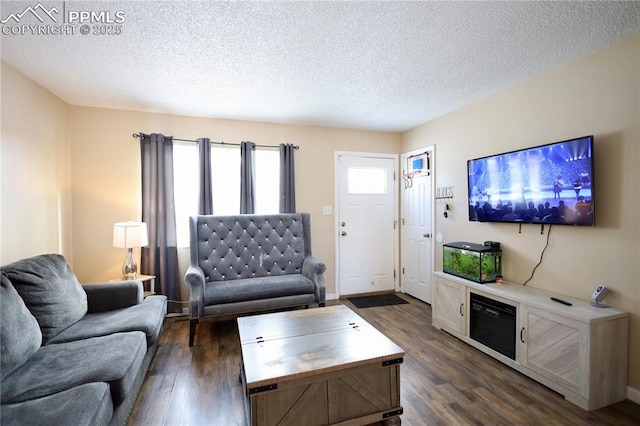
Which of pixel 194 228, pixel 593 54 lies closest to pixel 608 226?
pixel 593 54

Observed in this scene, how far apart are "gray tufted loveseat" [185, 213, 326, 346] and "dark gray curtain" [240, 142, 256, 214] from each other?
0.82 feet

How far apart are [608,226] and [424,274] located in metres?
2.12

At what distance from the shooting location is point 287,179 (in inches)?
152

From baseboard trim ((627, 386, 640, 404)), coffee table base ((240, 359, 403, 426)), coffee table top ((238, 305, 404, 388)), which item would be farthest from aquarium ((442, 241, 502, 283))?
coffee table base ((240, 359, 403, 426))

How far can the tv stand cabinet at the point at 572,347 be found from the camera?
182cm

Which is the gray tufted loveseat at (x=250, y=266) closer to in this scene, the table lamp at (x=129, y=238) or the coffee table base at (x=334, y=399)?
the table lamp at (x=129, y=238)

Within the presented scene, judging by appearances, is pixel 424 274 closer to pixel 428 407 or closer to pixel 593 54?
pixel 428 407

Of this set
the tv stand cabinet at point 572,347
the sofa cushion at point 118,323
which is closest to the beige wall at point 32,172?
the sofa cushion at point 118,323

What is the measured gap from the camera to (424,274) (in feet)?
12.9

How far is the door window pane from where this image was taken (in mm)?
4262

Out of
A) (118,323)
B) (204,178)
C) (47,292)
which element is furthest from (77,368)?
(204,178)

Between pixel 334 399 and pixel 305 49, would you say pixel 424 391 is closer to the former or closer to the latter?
pixel 334 399

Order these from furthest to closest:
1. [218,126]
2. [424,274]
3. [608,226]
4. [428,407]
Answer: [424,274] < [218,126] < [608,226] < [428,407]

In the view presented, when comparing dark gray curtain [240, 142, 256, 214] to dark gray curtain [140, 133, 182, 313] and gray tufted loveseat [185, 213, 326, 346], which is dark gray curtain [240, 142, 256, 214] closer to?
gray tufted loveseat [185, 213, 326, 346]
